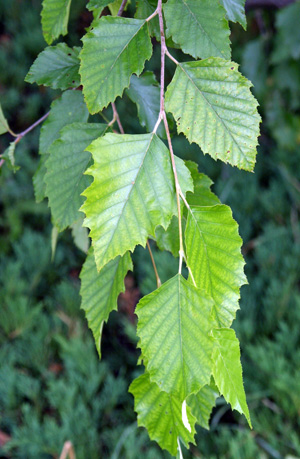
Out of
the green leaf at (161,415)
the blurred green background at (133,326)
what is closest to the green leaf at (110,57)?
the green leaf at (161,415)

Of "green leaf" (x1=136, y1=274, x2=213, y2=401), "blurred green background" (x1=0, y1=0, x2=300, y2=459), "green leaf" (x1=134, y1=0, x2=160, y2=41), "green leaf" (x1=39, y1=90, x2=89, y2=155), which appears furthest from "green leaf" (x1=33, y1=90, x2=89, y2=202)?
"blurred green background" (x1=0, y1=0, x2=300, y2=459)

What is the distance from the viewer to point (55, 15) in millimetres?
558

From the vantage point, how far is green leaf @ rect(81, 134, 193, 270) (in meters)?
0.39

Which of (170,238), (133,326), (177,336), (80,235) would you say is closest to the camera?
(177,336)

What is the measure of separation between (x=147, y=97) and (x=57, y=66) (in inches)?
4.2

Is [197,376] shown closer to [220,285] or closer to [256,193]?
[220,285]

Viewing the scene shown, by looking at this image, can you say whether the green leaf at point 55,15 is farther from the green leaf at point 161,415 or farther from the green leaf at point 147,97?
the green leaf at point 161,415

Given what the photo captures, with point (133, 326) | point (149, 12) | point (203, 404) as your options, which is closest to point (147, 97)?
point (149, 12)

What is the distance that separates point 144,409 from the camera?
46 centimetres

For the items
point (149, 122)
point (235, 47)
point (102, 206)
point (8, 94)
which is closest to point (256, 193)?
point (235, 47)

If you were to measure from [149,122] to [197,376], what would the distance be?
28cm

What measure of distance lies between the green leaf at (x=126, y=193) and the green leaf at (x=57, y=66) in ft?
0.57

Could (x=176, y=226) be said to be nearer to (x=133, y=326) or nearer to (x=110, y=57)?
(x=110, y=57)

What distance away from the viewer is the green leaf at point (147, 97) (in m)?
0.54
